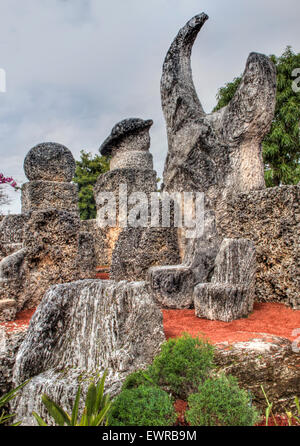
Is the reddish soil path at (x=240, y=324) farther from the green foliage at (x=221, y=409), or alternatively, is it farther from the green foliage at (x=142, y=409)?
the green foliage at (x=142, y=409)

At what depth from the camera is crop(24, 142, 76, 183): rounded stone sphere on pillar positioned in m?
7.13

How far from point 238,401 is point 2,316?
2.99 meters

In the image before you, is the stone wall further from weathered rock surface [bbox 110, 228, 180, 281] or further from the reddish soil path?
weathered rock surface [bbox 110, 228, 180, 281]

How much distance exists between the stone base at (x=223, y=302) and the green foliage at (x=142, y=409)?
173 centimetres

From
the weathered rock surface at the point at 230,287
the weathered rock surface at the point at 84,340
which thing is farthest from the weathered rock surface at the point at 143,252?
the weathered rock surface at the point at 84,340

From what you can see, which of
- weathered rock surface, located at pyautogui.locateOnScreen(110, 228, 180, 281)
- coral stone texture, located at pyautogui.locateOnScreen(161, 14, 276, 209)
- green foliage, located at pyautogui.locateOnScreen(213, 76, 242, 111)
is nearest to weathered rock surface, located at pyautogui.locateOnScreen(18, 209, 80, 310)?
weathered rock surface, located at pyautogui.locateOnScreen(110, 228, 180, 281)

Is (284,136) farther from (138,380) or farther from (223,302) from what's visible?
(138,380)

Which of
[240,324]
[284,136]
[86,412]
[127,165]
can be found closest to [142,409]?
[86,412]

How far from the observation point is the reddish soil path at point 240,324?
2.95 meters

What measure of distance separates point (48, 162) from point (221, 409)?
20.9 ft

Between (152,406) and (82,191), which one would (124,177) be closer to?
(152,406)

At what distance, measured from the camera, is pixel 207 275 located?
14.6 ft

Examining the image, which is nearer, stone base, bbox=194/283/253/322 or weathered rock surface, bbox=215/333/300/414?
weathered rock surface, bbox=215/333/300/414

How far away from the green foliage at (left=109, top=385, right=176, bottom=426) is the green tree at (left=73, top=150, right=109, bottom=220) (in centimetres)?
1682
